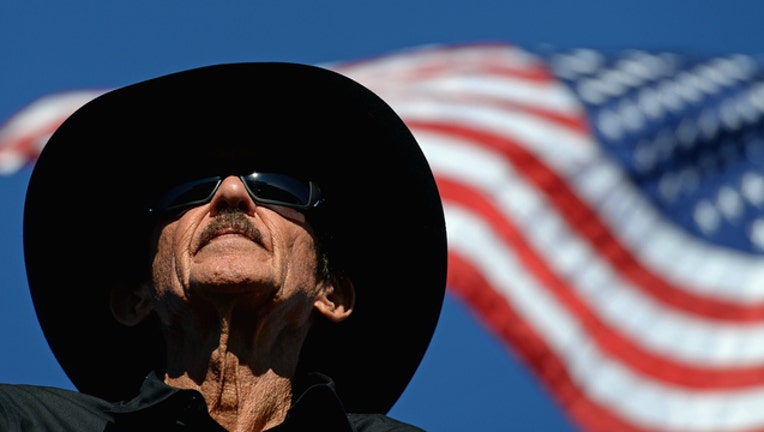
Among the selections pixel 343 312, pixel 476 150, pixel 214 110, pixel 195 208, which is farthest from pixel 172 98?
pixel 476 150

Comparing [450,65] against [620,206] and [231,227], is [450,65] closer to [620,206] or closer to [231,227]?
[620,206]

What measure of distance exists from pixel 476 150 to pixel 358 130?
4415 millimetres

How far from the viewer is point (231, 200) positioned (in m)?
3.70

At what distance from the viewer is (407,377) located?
3.93 metres

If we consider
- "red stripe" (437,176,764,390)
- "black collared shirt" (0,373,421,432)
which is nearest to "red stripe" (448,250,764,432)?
"red stripe" (437,176,764,390)

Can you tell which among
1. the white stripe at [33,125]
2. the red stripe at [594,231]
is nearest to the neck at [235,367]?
the red stripe at [594,231]

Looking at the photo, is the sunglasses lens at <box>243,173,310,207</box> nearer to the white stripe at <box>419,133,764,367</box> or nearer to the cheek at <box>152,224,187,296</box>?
the cheek at <box>152,224,187,296</box>

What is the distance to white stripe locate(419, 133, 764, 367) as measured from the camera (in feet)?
25.2

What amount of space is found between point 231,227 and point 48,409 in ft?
2.07

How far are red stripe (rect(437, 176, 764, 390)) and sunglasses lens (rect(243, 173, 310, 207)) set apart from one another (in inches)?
163

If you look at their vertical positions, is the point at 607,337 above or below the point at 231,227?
above

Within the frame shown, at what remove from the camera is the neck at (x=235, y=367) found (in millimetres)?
3588

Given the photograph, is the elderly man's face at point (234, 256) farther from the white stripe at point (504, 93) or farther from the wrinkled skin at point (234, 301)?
the white stripe at point (504, 93)

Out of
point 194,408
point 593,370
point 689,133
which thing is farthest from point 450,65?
point 194,408
